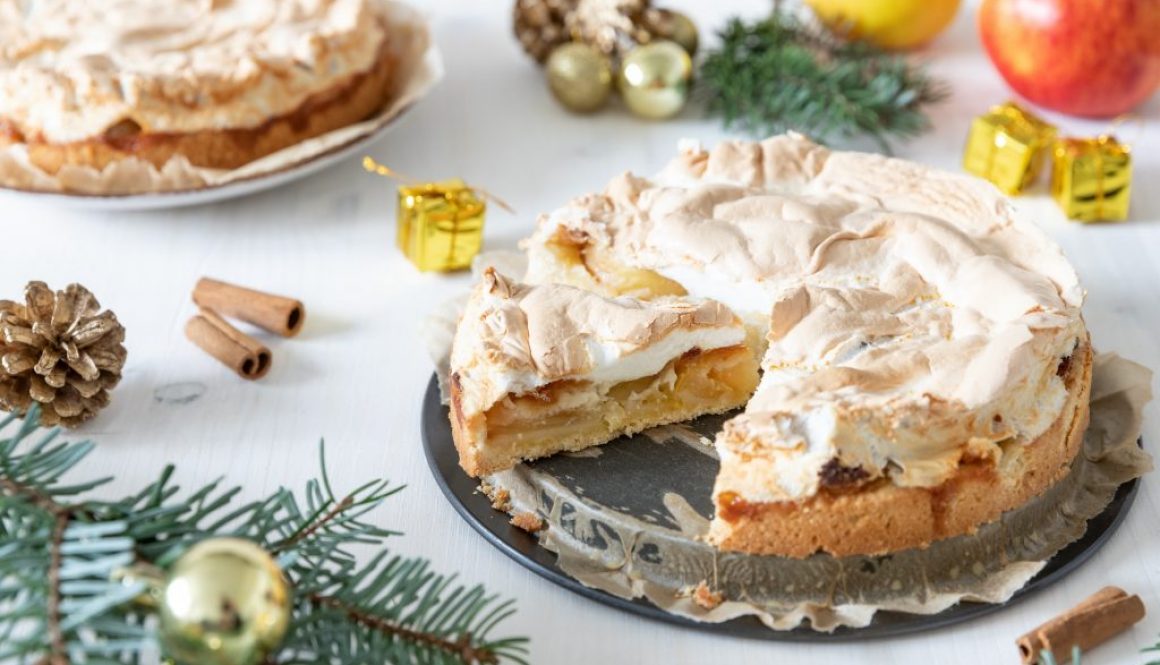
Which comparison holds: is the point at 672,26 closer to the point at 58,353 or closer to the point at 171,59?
the point at 171,59

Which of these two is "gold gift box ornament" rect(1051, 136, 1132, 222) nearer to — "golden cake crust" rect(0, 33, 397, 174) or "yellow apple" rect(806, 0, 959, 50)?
"yellow apple" rect(806, 0, 959, 50)

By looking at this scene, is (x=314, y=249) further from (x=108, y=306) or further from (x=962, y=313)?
(x=962, y=313)

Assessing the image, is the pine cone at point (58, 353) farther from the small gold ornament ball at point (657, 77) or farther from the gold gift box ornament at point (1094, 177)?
the gold gift box ornament at point (1094, 177)

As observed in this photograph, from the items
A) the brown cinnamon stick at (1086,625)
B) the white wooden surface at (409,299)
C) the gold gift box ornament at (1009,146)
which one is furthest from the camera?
the gold gift box ornament at (1009,146)

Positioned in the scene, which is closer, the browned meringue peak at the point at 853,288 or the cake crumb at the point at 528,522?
the browned meringue peak at the point at 853,288

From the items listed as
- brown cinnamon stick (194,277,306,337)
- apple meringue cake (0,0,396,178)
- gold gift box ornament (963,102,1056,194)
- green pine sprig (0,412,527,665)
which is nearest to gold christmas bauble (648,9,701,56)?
apple meringue cake (0,0,396,178)

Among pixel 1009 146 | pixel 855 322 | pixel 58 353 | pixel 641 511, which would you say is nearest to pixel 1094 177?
pixel 1009 146

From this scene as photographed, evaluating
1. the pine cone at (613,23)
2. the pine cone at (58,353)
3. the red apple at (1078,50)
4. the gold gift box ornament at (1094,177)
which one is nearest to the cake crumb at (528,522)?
the pine cone at (58,353)
